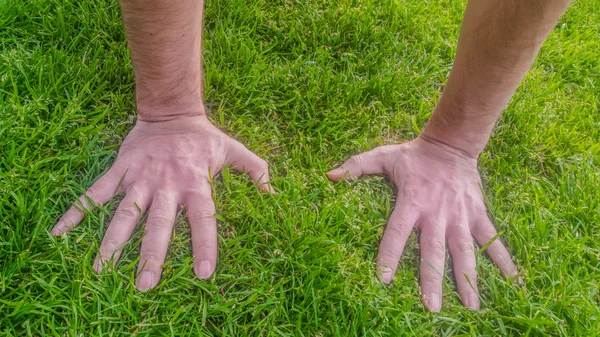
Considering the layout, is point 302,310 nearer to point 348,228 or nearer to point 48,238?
point 348,228

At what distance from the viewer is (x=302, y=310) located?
161 centimetres

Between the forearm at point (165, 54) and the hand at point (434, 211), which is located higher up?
the forearm at point (165, 54)

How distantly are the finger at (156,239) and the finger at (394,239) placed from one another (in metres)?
0.72

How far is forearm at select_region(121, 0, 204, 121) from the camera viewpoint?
157 centimetres

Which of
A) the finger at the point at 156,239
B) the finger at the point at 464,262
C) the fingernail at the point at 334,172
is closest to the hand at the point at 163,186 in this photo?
the finger at the point at 156,239

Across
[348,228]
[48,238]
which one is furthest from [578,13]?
[48,238]

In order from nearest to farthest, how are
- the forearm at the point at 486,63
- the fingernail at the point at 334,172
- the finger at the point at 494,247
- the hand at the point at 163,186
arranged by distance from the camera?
the forearm at the point at 486,63, the hand at the point at 163,186, the finger at the point at 494,247, the fingernail at the point at 334,172

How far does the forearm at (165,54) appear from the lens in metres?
1.57

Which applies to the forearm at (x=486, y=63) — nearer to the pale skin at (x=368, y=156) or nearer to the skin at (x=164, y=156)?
the pale skin at (x=368, y=156)

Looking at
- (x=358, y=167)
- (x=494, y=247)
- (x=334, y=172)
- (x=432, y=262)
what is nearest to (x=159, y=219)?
(x=334, y=172)

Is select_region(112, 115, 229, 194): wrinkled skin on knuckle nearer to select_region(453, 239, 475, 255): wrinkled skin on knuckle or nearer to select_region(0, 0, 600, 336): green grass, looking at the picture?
select_region(0, 0, 600, 336): green grass

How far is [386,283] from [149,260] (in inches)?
30.9

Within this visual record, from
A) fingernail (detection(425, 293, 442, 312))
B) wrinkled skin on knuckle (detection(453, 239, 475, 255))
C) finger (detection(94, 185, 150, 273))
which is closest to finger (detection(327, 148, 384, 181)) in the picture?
wrinkled skin on knuckle (detection(453, 239, 475, 255))

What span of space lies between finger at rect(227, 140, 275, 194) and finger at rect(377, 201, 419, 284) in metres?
0.45
